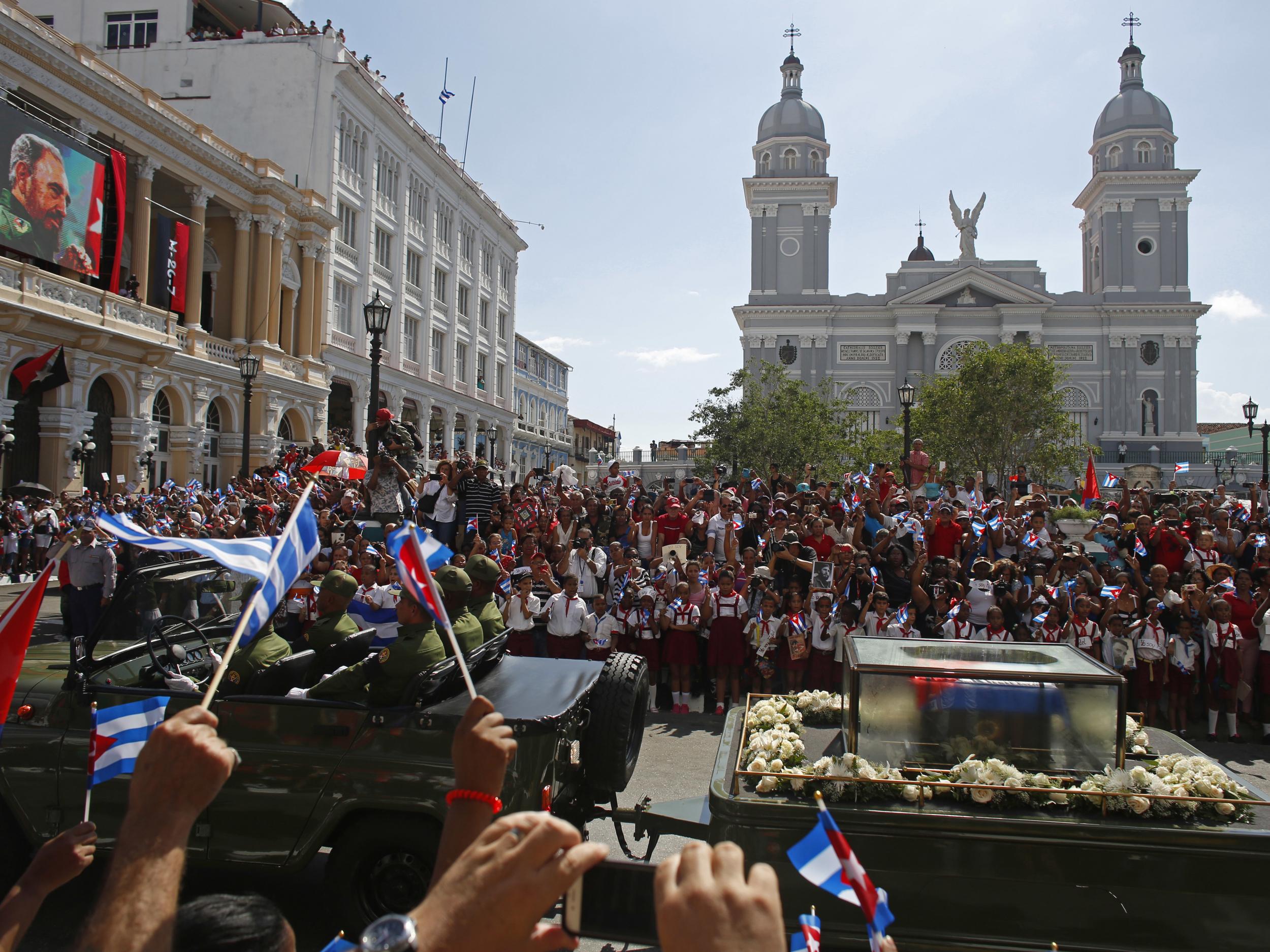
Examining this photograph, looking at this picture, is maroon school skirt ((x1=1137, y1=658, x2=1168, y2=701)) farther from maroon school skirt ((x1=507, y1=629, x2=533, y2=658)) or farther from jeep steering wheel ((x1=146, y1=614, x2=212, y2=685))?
jeep steering wheel ((x1=146, y1=614, x2=212, y2=685))

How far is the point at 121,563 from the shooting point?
1464 centimetres

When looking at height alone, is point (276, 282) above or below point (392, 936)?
above

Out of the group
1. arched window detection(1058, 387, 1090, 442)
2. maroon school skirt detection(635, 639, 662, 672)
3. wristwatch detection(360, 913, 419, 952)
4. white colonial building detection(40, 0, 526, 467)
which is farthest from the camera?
arched window detection(1058, 387, 1090, 442)

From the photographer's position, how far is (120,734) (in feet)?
12.8

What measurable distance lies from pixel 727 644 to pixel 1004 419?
1528 inches

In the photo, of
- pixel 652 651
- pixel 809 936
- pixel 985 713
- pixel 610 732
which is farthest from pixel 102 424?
pixel 809 936

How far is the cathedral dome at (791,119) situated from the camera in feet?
226

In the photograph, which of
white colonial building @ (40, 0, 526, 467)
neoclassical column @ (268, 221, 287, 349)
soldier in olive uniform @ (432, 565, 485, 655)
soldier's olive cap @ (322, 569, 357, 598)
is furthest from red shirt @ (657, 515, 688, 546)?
neoclassical column @ (268, 221, 287, 349)

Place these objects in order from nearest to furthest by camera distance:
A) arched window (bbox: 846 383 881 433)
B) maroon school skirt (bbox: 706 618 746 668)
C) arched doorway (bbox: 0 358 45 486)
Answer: maroon school skirt (bbox: 706 618 746 668) < arched doorway (bbox: 0 358 45 486) < arched window (bbox: 846 383 881 433)

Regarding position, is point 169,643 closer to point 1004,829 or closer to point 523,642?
point 1004,829

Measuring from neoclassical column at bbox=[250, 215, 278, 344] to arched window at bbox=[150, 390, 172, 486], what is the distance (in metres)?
5.25

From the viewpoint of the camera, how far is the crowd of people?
1007 centimetres

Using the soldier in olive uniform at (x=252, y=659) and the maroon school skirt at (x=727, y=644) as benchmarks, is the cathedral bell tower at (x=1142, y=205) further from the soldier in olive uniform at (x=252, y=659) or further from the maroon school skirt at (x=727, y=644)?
the soldier in olive uniform at (x=252, y=659)

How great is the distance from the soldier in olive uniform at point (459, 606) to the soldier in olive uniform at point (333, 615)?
29.0 inches
